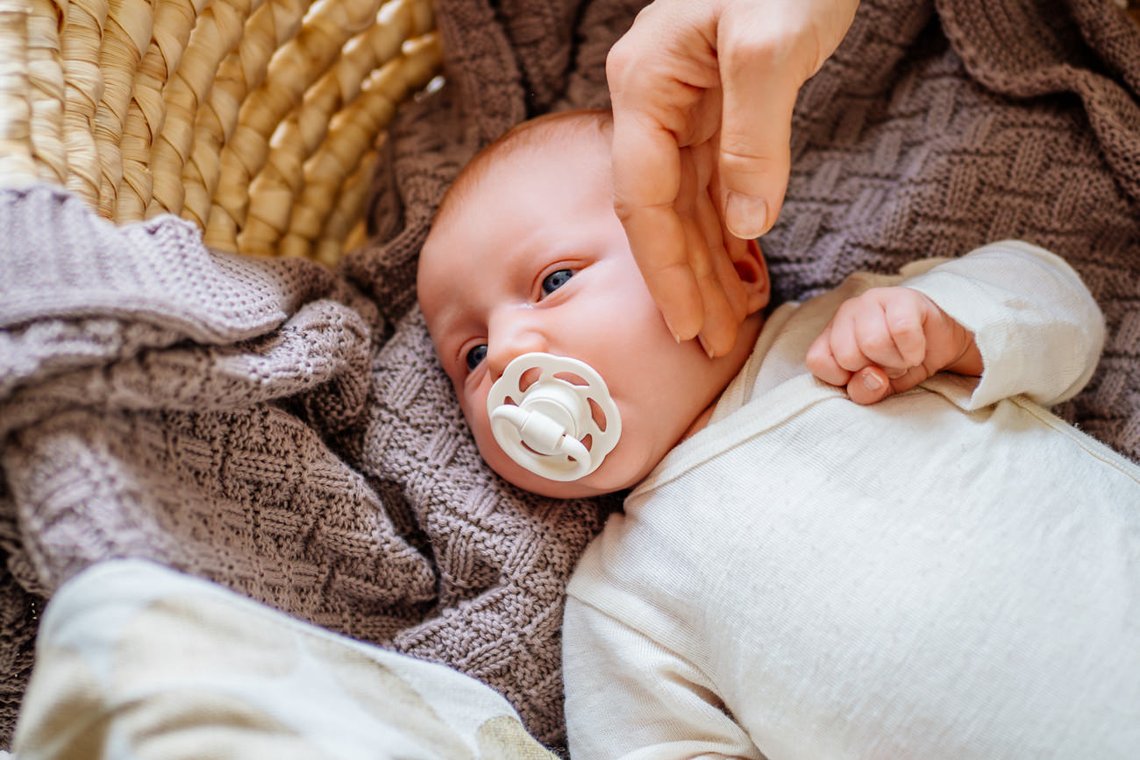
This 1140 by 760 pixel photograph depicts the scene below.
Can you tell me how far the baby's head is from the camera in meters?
1.01

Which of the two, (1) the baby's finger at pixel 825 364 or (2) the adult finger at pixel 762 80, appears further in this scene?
(1) the baby's finger at pixel 825 364

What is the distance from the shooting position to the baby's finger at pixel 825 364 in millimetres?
1012

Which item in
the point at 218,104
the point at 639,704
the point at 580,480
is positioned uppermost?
the point at 218,104

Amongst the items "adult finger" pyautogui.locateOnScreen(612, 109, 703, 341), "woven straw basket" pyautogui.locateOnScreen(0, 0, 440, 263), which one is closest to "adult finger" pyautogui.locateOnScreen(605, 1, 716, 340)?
"adult finger" pyautogui.locateOnScreen(612, 109, 703, 341)

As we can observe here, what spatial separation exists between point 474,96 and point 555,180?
1.02ft

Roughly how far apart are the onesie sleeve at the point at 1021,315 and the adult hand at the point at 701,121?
9.7 inches

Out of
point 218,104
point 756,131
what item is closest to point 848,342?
point 756,131

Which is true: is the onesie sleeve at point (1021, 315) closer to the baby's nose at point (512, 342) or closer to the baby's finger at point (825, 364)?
the baby's finger at point (825, 364)

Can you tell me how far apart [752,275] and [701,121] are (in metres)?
0.23

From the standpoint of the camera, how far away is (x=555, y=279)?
41.7 inches

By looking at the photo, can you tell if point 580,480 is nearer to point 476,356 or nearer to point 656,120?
point 476,356

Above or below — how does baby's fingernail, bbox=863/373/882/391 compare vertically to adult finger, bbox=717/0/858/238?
below

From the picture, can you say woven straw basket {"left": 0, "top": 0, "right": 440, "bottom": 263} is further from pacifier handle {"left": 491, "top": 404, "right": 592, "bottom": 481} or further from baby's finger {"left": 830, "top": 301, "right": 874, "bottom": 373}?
baby's finger {"left": 830, "top": 301, "right": 874, "bottom": 373}

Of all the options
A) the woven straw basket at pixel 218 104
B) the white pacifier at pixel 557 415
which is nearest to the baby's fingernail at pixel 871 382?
the white pacifier at pixel 557 415
